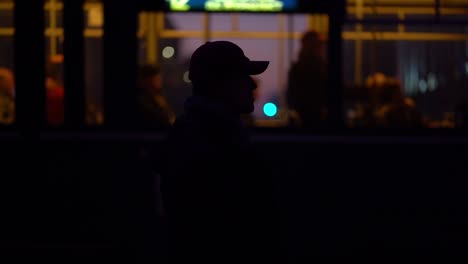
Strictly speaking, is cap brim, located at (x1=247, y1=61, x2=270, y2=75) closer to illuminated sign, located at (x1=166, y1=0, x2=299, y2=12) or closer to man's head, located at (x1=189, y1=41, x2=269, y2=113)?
man's head, located at (x1=189, y1=41, x2=269, y2=113)

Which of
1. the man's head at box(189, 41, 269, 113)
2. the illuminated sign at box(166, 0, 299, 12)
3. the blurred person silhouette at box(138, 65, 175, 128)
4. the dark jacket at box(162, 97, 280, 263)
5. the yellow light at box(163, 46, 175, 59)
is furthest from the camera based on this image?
the blurred person silhouette at box(138, 65, 175, 128)

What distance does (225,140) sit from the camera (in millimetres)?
2562

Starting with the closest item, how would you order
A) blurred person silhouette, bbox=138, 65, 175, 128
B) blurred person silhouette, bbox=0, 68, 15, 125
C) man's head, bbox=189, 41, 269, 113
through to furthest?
man's head, bbox=189, 41, 269, 113 < blurred person silhouette, bbox=138, 65, 175, 128 < blurred person silhouette, bbox=0, 68, 15, 125

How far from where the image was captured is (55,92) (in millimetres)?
8516

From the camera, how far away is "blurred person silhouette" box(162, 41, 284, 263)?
2.54 metres

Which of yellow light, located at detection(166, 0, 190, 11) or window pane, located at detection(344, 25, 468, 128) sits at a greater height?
yellow light, located at detection(166, 0, 190, 11)

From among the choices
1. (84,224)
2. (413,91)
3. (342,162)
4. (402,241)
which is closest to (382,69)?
(413,91)

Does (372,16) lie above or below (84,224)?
above

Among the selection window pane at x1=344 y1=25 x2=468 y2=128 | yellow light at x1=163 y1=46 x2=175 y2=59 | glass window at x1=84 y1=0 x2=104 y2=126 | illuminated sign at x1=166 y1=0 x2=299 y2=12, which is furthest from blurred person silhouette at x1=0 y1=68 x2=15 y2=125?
window pane at x1=344 y1=25 x2=468 y2=128

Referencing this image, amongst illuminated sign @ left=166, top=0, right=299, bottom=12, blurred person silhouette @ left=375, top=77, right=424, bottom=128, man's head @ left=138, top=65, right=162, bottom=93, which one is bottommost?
blurred person silhouette @ left=375, top=77, right=424, bottom=128

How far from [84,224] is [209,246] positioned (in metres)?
6.08

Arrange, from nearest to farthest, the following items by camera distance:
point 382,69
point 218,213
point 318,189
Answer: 1. point 218,213
2. point 382,69
3. point 318,189

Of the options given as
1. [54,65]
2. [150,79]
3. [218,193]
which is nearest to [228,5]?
[150,79]

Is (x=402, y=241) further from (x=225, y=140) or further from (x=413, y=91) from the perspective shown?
(x=225, y=140)
